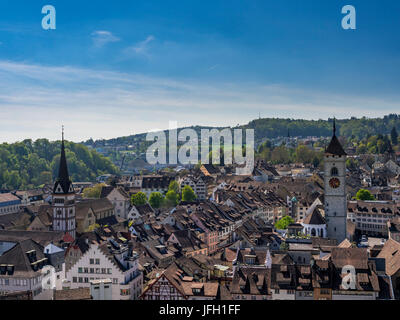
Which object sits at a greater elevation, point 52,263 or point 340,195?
point 340,195

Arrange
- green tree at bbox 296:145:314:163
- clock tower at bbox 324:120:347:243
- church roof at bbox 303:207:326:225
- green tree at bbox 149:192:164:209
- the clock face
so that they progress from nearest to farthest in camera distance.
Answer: church roof at bbox 303:207:326:225 → clock tower at bbox 324:120:347:243 → the clock face → green tree at bbox 149:192:164:209 → green tree at bbox 296:145:314:163

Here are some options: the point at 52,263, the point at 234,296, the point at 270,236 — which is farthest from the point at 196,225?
the point at 234,296

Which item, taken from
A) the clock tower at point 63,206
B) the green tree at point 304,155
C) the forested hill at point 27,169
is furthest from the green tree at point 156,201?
the green tree at point 304,155

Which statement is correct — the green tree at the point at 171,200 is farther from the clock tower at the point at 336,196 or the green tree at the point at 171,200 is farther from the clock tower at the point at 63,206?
the clock tower at the point at 336,196

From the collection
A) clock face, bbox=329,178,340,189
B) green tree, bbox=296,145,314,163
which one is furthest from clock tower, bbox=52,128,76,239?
green tree, bbox=296,145,314,163

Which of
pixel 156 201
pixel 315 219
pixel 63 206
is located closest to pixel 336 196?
pixel 315 219

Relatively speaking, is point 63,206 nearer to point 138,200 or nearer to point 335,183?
point 138,200

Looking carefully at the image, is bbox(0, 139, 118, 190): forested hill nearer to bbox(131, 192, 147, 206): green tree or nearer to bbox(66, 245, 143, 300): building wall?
bbox(131, 192, 147, 206): green tree

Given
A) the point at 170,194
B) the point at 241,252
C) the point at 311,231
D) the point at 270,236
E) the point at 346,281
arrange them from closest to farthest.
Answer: the point at 346,281 < the point at 241,252 < the point at 270,236 < the point at 311,231 < the point at 170,194
